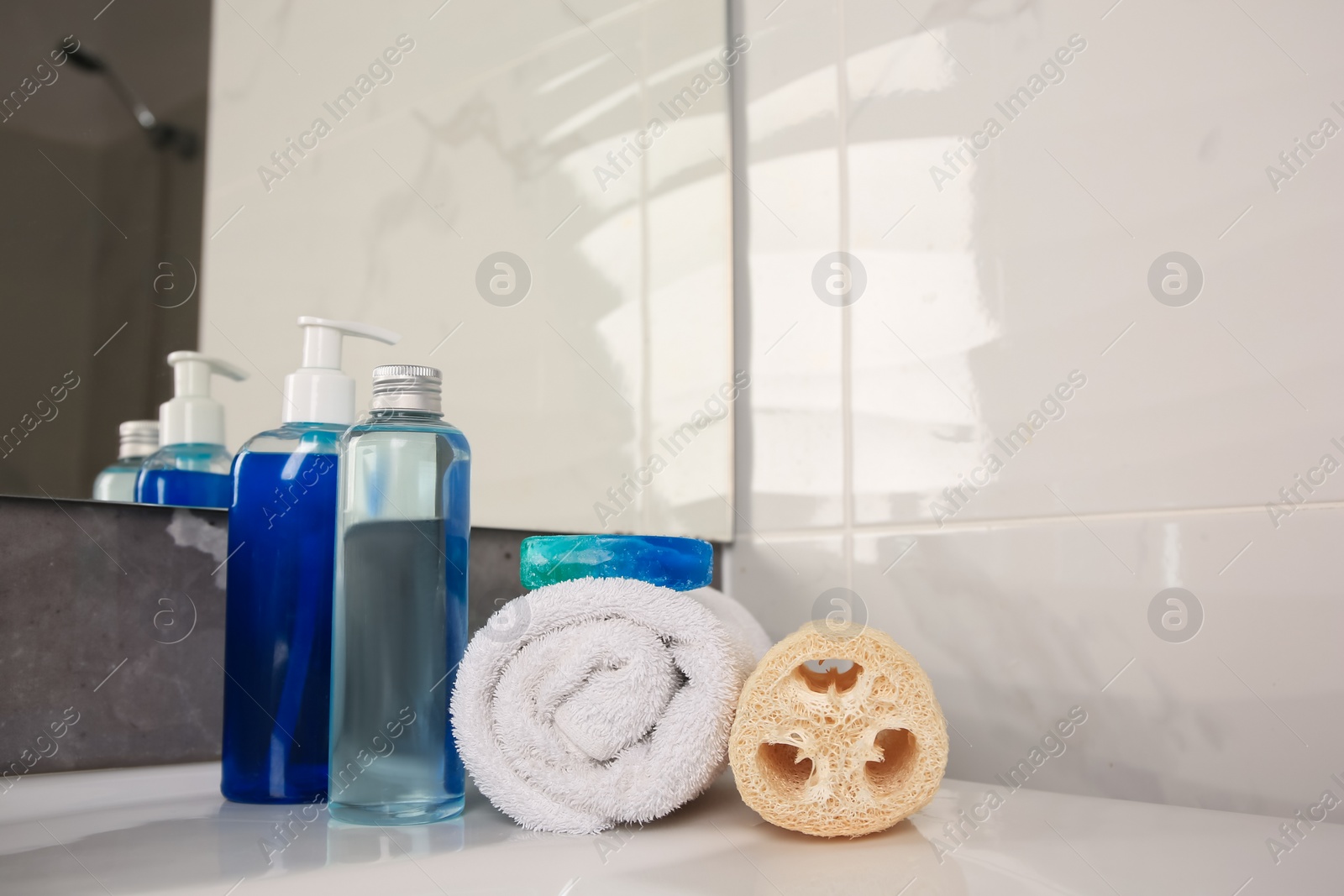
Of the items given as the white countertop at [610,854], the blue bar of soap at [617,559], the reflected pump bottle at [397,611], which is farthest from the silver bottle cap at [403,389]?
the white countertop at [610,854]

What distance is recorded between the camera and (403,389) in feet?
1.96

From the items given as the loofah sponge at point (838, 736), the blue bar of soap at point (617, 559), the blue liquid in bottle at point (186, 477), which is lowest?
the loofah sponge at point (838, 736)

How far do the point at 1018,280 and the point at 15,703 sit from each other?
0.79 m

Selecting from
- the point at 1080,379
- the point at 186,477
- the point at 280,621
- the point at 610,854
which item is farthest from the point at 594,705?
the point at 1080,379

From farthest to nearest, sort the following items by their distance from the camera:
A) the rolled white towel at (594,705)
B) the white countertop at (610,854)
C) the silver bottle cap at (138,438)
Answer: the silver bottle cap at (138,438), the rolled white towel at (594,705), the white countertop at (610,854)

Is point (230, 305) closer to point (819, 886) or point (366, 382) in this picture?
point (366, 382)

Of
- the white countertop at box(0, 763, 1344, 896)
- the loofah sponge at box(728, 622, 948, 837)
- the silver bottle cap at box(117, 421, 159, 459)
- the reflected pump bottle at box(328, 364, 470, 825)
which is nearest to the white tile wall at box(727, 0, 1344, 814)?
the white countertop at box(0, 763, 1344, 896)

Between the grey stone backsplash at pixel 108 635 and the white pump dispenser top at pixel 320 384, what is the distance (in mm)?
132

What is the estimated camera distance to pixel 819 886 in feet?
1.54

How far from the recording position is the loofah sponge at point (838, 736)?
54cm

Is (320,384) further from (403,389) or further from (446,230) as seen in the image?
(446,230)

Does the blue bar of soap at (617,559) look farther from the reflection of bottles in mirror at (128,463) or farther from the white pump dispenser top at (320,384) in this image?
the reflection of bottles in mirror at (128,463)

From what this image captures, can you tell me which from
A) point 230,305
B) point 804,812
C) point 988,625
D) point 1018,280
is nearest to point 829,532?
point 988,625

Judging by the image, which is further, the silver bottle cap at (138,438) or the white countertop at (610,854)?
the silver bottle cap at (138,438)
